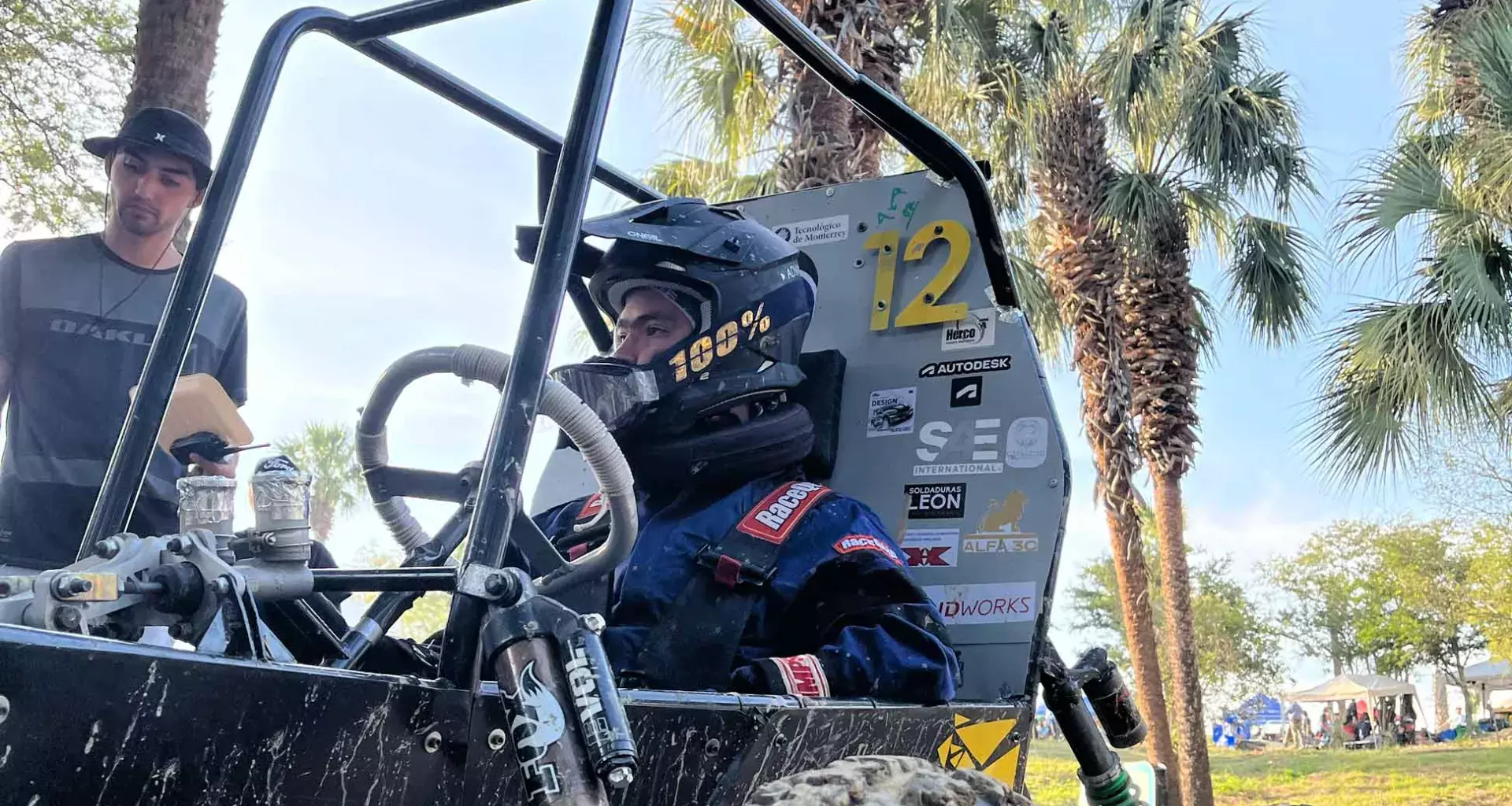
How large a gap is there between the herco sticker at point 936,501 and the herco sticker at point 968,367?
Result: 0.27 meters

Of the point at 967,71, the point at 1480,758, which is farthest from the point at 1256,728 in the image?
the point at 967,71

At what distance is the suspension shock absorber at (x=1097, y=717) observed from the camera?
9.67 feet

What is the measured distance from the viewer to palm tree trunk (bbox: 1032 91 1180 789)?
11633mm

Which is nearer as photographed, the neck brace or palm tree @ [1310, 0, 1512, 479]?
the neck brace

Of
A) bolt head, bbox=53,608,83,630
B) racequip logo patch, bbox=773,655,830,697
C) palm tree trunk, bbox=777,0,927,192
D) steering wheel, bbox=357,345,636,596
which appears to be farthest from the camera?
palm tree trunk, bbox=777,0,927,192

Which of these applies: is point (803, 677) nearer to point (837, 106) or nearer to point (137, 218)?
point (137, 218)

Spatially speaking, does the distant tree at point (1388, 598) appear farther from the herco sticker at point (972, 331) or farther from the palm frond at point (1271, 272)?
the herco sticker at point (972, 331)

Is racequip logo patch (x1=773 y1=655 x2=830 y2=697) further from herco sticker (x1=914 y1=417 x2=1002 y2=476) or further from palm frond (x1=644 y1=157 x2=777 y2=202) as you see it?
palm frond (x1=644 y1=157 x2=777 y2=202)

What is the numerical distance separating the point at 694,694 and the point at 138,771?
793mm

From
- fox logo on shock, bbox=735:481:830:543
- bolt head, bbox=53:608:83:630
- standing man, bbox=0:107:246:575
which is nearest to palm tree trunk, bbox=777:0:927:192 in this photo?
standing man, bbox=0:107:246:575

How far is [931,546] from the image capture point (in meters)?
2.96

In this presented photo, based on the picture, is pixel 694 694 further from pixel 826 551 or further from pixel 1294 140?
pixel 1294 140

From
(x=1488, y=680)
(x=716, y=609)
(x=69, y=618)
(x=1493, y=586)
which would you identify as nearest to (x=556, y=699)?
(x=69, y=618)

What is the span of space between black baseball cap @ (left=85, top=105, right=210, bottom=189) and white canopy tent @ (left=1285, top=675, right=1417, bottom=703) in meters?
42.6
